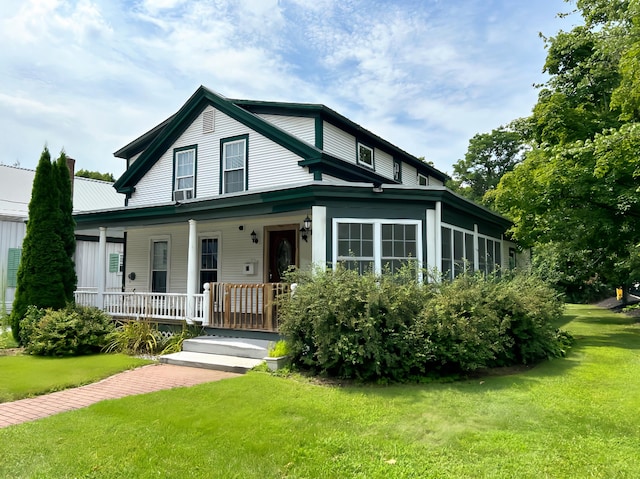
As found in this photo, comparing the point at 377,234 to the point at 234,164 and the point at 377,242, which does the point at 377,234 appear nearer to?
the point at 377,242

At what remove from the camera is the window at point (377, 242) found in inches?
370

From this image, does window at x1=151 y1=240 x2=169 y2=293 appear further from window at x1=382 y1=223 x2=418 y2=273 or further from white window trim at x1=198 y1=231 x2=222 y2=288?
window at x1=382 y1=223 x2=418 y2=273

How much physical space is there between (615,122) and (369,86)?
25.5ft

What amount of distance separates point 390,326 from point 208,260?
830 centimetres

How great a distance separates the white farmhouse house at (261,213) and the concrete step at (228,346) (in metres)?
0.40

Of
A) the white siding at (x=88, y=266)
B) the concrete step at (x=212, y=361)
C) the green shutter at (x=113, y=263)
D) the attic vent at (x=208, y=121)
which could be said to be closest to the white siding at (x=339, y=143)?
the attic vent at (x=208, y=121)

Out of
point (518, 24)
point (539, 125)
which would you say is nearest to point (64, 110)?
point (518, 24)

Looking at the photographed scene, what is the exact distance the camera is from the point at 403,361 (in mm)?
6871

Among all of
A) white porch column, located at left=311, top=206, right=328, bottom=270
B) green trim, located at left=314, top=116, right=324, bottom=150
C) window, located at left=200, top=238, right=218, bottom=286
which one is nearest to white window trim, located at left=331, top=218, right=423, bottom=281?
white porch column, located at left=311, top=206, right=328, bottom=270

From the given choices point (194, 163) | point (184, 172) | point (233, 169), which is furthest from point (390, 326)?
point (184, 172)

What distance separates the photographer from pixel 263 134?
12.7 metres

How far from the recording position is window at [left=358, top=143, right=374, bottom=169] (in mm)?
14016

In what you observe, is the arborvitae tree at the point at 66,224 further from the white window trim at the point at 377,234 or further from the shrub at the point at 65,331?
the white window trim at the point at 377,234

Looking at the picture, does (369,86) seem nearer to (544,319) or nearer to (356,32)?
(356,32)
